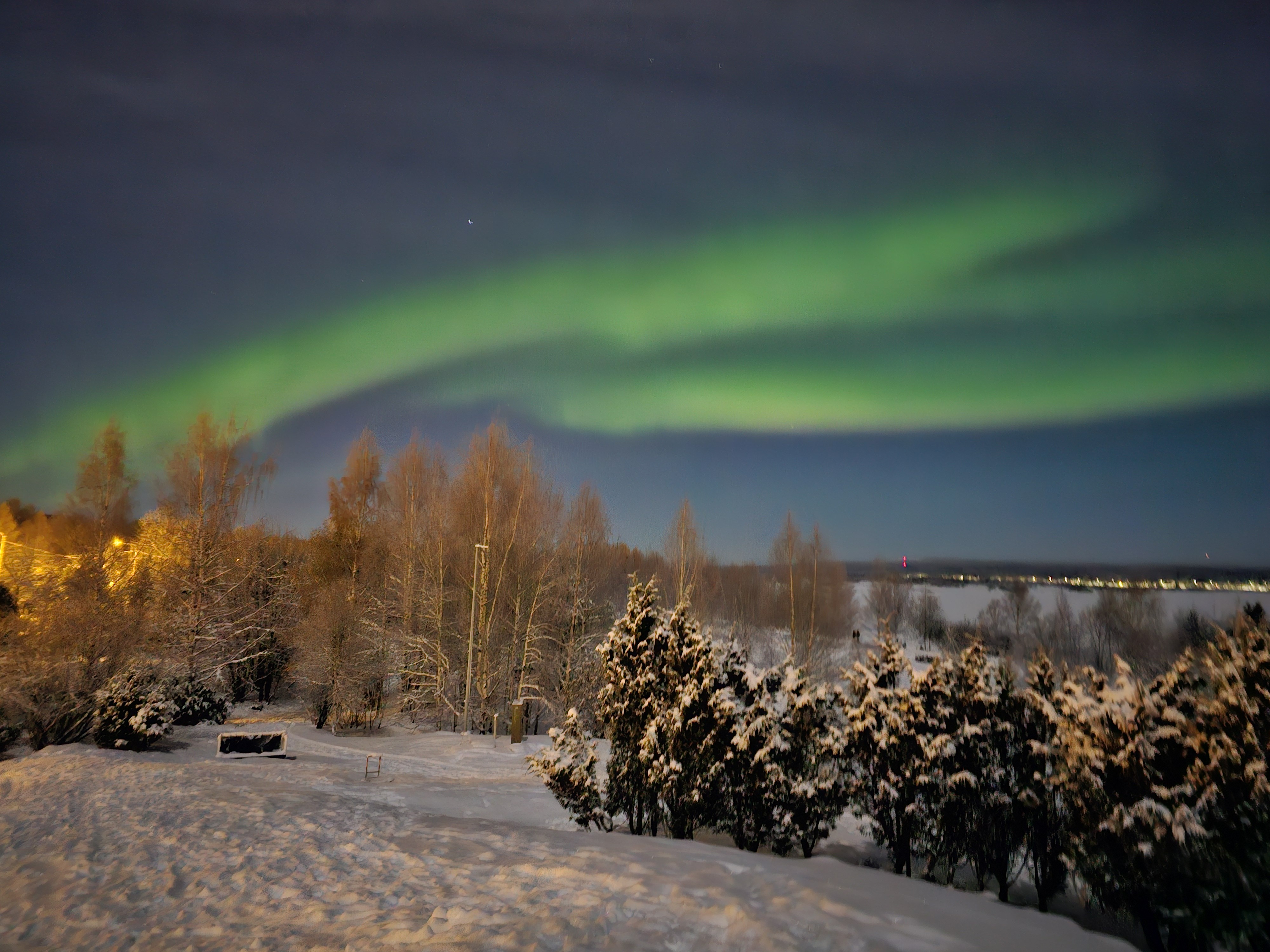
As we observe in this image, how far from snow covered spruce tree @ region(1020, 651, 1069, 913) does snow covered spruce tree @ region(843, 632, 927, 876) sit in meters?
1.06

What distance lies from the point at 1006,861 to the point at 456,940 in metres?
6.06

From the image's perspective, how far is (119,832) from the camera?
7.58m

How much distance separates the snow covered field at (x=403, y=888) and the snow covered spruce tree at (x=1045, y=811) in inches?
37.9

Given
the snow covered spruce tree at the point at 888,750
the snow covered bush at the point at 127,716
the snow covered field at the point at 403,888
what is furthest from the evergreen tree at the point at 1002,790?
the snow covered bush at the point at 127,716

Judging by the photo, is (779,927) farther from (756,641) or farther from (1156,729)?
(756,641)

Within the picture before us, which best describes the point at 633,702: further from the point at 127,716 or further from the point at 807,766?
the point at 127,716

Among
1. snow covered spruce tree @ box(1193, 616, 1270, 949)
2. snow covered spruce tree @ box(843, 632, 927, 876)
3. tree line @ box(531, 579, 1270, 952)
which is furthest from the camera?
snow covered spruce tree @ box(843, 632, 927, 876)

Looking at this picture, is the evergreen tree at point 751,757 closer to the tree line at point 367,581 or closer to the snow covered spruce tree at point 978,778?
the snow covered spruce tree at point 978,778

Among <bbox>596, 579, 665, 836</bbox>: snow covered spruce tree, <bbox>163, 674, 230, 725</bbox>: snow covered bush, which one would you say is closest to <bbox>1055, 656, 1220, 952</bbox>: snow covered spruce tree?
<bbox>596, 579, 665, 836</bbox>: snow covered spruce tree

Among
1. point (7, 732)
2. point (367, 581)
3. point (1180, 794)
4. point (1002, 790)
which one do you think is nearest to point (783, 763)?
point (1002, 790)

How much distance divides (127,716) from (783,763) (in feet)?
46.4


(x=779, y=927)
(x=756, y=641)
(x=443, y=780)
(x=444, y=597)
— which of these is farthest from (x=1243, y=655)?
(x=756, y=641)

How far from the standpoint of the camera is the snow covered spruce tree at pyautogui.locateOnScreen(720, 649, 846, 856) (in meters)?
8.48

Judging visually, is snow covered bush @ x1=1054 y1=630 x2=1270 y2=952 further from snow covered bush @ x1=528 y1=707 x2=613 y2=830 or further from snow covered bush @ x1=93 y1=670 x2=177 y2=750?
snow covered bush @ x1=93 y1=670 x2=177 y2=750
